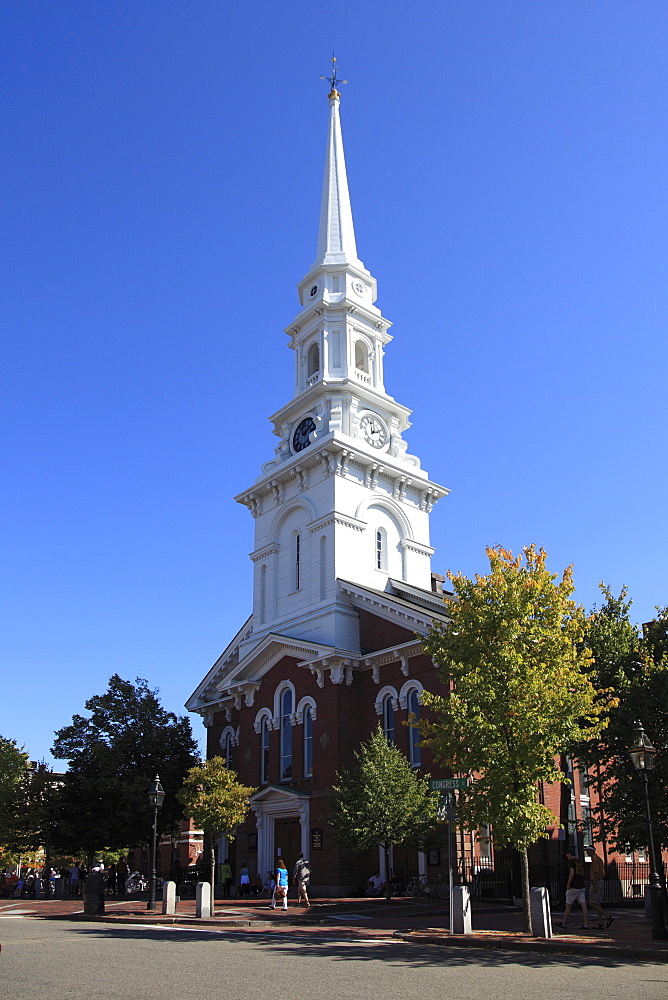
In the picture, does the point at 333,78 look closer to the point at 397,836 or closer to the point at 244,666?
the point at 244,666

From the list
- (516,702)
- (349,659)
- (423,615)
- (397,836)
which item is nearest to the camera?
(516,702)

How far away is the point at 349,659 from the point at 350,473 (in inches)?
371

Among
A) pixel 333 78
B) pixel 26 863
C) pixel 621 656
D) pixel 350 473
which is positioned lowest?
pixel 26 863

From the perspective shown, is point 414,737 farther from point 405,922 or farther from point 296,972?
point 296,972

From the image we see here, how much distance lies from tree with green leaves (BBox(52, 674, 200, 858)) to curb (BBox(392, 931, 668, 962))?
23.1 metres

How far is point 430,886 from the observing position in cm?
3058

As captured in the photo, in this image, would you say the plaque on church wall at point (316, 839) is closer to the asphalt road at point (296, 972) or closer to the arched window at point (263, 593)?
the arched window at point (263, 593)

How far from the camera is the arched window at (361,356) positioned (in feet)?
154

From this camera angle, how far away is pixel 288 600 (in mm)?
41750

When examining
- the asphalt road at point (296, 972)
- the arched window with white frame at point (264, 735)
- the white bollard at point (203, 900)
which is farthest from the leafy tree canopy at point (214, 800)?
the asphalt road at point (296, 972)

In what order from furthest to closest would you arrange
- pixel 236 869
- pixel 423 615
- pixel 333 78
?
pixel 333 78, pixel 236 869, pixel 423 615

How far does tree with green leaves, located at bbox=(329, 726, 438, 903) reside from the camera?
2833cm

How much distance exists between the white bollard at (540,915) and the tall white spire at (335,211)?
36937 millimetres

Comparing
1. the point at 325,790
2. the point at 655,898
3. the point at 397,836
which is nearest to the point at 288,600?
the point at 325,790
